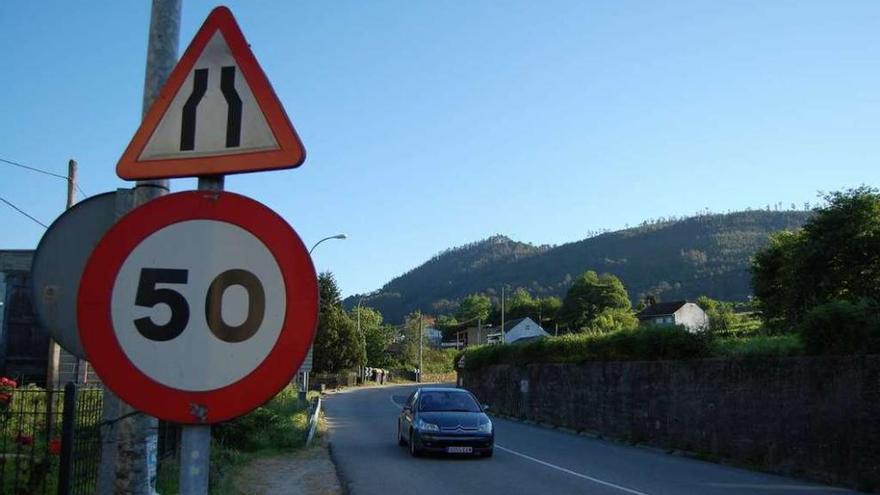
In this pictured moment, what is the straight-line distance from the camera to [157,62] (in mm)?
3699

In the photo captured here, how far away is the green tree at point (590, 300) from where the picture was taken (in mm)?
107188

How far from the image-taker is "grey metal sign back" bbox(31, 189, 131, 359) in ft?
10.9

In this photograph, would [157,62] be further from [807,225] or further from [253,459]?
[807,225]

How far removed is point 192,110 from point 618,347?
2511 cm

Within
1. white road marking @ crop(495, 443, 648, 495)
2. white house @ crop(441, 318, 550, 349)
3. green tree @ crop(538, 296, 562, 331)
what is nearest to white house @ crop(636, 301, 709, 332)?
white house @ crop(441, 318, 550, 349)

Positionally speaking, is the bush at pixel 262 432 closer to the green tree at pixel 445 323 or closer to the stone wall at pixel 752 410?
the stone wall at pixel 752 410

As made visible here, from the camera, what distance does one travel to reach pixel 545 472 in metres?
15.4

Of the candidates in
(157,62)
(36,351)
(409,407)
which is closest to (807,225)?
(409,407)

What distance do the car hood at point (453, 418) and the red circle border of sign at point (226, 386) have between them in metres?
15.6

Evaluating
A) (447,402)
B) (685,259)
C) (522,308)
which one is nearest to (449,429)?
(447,402)

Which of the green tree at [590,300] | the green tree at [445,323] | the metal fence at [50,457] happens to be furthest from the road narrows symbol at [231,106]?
the green tree at [445,323]

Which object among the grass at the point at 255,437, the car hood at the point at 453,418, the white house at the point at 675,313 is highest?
the white house at the point at 675,313

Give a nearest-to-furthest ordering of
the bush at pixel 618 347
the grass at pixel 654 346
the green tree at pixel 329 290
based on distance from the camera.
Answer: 1. the grass at pixel 654 346
2. the bush at pixel 618 347
3. the green tree at pixel 329 290

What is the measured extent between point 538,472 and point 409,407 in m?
4.74
